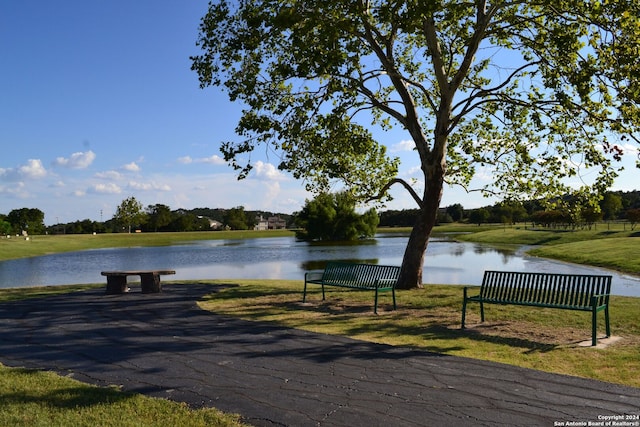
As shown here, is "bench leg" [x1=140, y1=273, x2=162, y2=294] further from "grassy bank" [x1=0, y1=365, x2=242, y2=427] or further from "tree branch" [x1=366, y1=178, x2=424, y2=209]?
"grassy bank" [x1=0, y1=365, x2=242, y2=427]

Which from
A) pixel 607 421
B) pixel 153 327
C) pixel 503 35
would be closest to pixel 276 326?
pixel 153 327

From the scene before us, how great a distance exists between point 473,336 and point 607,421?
4.16m

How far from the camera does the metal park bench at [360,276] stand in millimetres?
12614

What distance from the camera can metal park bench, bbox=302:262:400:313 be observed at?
1261 cm

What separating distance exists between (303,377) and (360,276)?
6.85 m

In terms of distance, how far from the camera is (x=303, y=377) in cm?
681

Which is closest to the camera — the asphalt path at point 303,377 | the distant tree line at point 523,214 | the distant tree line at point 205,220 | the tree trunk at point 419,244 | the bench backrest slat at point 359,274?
the asphalt path at point 303,377

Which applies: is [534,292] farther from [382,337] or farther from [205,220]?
[205,220]

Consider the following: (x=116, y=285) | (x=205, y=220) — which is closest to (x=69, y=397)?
(x=116, y=285)

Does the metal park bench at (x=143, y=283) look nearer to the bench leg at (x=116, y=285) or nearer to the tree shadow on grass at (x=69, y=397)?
the bench leg at (x=116, y=285)

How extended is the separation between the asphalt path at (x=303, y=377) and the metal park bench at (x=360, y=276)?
319cm

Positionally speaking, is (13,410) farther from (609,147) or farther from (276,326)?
(609,147)

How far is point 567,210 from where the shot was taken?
1644 cm

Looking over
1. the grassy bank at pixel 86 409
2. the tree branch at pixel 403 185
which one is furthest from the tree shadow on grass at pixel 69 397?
the tree branch at pixel 403 185
